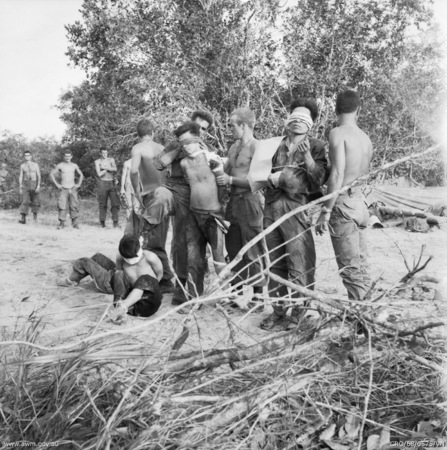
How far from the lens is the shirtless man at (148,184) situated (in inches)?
192

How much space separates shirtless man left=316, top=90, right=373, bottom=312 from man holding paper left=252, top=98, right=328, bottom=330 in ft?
0.55

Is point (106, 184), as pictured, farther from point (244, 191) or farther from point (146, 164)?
point (244, 191)

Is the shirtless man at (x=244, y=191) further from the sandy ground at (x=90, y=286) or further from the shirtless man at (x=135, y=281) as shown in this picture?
the shirtless man at (x=135, y=281)

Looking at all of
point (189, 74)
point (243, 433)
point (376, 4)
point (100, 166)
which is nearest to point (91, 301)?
point (243, 433)

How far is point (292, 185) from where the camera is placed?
355 cm

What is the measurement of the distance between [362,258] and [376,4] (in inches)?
343

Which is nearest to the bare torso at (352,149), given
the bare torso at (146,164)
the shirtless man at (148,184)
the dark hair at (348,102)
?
the dark hair at (348,102)

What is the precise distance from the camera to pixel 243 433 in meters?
1.86

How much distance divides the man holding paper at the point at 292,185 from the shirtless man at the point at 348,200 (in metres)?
0.17

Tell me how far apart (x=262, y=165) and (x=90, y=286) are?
89.3 inches

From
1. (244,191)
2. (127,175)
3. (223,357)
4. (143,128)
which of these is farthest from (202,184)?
(127,175)

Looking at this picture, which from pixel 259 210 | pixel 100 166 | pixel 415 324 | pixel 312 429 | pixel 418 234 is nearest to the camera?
pixel 312 429

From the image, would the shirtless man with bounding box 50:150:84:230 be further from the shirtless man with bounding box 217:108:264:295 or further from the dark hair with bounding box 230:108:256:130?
the dark hair with bounding box 230:108:256:130

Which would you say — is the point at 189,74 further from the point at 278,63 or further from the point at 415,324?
the point at 415,324
